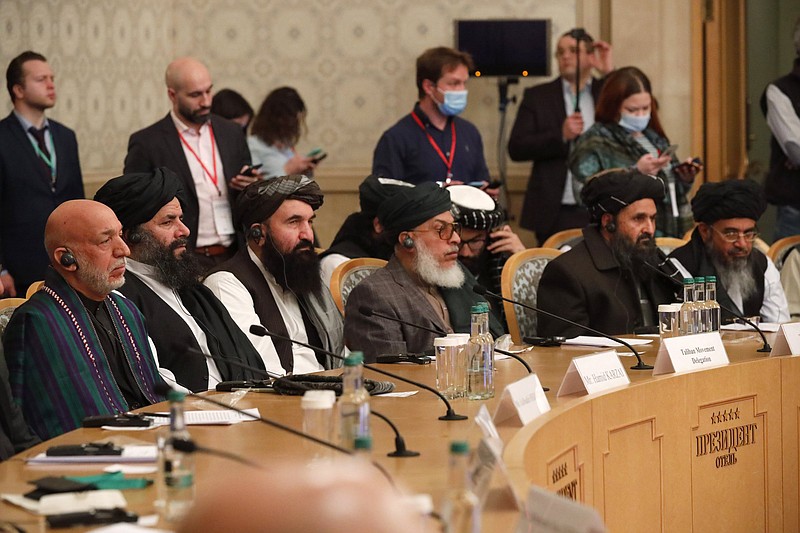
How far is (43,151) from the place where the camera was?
6598mm

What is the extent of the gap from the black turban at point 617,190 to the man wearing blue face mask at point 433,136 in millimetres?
1380

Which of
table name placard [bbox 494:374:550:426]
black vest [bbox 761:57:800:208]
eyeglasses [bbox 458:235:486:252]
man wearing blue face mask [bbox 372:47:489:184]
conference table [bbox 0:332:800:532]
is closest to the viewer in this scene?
conference table [bbox 0:332:800:532]

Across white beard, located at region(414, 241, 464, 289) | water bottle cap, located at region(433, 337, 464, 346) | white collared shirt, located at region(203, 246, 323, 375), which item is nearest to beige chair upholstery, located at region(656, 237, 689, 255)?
white beard, located at region(414, 241, 464, 289)

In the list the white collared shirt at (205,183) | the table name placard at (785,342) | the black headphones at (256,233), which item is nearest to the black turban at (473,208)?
the black headphones at (256,233)

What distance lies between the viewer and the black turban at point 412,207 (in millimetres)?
5098

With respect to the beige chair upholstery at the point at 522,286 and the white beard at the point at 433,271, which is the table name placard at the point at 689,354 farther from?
the beige chair upholstery at the point at 522,286

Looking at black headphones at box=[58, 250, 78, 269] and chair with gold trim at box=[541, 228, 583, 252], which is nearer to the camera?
black headphones at box=[58, 250, 78, 269]

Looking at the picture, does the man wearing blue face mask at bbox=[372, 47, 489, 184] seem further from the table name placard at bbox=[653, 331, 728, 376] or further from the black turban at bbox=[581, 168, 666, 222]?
the table name placard at bbox=[653, 331, 728, 376]

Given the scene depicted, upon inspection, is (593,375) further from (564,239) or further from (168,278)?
(564,239)

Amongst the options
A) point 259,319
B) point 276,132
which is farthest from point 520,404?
point 276,132

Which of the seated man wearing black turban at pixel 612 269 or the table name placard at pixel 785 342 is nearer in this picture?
the table name placard at pixel 785 342

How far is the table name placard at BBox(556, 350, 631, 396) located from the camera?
3541 mm

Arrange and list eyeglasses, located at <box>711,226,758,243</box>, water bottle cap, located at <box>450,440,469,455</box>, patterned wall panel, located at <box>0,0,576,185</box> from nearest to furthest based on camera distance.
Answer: water bottle cap, located at <box>450,440,469,455</box> < eyeglasses, located at <box>711,226,758,243</box> < patterned wall panel, located at <box>0,0,576,185</box>

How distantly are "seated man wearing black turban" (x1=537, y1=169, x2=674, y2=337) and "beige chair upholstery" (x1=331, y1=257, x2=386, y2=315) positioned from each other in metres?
0.73
